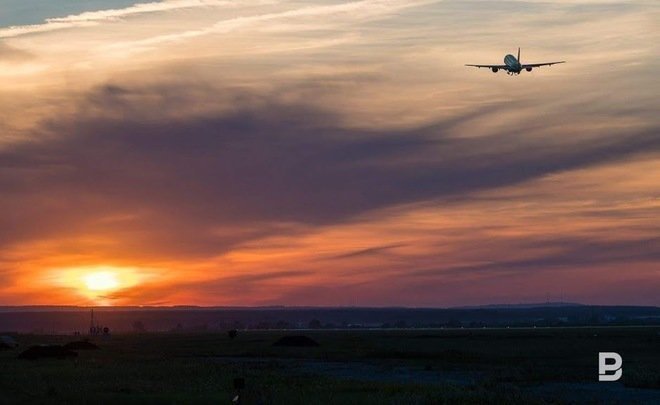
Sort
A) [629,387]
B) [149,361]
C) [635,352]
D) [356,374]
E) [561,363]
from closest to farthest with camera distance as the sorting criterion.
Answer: [629,387]
[356,374]
[561,363]
[149,361]
[635,352]

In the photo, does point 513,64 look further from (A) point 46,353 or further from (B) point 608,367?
(A) point 46,353

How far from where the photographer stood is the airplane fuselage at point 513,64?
116 metres

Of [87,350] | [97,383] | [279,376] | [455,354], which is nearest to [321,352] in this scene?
[455,354]

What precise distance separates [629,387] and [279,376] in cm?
2370

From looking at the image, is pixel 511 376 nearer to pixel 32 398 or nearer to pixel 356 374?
pixel 356 374

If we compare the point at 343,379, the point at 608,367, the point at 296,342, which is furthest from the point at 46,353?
the point at 608,367

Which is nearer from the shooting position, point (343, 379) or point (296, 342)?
point (343, 379)

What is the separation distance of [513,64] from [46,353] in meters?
56.2

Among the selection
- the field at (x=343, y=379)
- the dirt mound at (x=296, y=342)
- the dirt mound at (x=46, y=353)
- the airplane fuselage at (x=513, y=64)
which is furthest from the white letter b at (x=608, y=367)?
the dirt mound at (x=46, y=353)

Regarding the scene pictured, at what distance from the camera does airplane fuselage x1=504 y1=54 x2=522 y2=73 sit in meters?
116

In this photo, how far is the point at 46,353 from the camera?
105 m

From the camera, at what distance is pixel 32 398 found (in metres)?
52.0

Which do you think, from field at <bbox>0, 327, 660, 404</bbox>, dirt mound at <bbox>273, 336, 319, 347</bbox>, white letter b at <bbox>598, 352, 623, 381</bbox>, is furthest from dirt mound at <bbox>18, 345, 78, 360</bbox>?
white letter b at <bbox>598, 352, 623, 381</bbox>

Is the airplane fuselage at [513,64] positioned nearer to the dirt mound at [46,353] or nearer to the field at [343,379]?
the field at [343,379]
